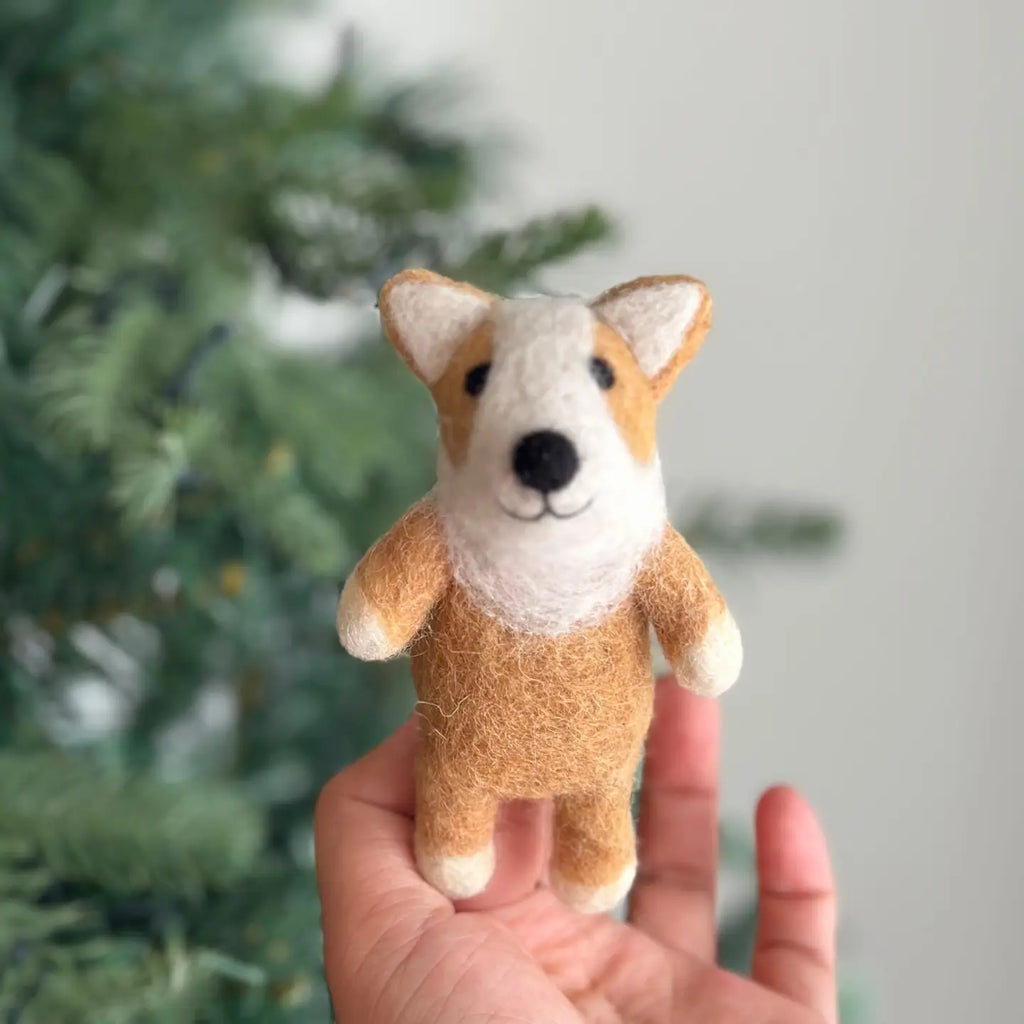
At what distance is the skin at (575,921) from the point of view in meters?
0.46

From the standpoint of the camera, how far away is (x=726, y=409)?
1000 mm

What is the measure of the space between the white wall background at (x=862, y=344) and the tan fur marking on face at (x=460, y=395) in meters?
0.51

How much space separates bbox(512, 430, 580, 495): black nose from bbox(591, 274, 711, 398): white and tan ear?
0.18 ft

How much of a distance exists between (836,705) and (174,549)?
73 cm

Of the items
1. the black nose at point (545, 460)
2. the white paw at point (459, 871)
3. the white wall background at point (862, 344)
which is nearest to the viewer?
the black nose at point (545, 460)

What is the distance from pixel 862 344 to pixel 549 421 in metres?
0.71

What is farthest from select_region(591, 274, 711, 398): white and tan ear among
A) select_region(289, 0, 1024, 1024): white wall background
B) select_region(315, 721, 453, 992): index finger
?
select_region(289, 0, 1024, 1024): white wall background

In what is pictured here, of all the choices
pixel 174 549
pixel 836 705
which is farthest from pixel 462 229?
pixel 836 705

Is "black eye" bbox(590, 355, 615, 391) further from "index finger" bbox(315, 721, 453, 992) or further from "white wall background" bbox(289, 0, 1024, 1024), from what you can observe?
"white wall background" bbox(289, 0, 1024, 1024)

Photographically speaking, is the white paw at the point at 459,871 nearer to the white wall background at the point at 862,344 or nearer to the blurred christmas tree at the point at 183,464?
the blurred christmas tree at the point at 183,464

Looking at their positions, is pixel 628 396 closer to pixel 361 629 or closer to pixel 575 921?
pixel 361 629

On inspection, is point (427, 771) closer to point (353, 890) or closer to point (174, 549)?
point (353, 890)

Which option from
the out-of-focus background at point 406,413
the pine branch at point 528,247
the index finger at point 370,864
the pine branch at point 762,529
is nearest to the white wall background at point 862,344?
the out-of-focus background at point 406,413

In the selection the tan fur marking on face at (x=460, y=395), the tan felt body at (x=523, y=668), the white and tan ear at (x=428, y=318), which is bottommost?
the tan felt body at (x=523, y=668)
